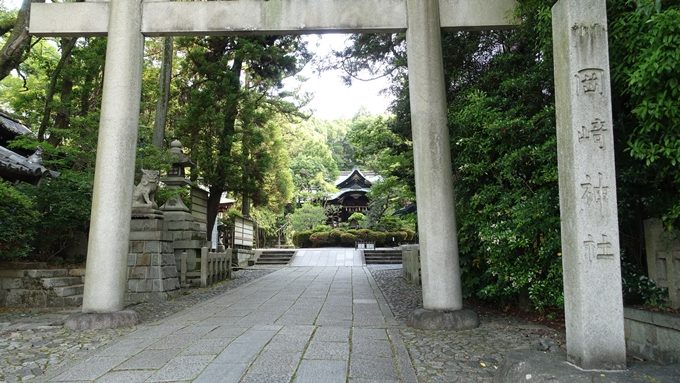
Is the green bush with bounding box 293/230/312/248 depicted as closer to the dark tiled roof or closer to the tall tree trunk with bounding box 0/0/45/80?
the dark tiled roof

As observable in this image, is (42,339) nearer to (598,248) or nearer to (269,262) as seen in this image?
(598,248)

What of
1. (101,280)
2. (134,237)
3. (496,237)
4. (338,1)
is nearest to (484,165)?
(496,237)

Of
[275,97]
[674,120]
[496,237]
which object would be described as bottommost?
[496,237]

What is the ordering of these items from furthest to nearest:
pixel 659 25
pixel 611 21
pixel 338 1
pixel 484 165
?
pixel 338 1 < pixel 484 165 < pixel 611 21 < pixel 659 25

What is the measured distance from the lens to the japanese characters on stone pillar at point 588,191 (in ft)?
10.7

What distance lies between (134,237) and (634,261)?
28.6ft

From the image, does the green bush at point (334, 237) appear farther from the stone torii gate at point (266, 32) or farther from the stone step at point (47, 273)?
the stone torii gate at point (266, 32)

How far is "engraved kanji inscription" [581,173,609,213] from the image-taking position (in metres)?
3.40

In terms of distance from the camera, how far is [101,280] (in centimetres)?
605

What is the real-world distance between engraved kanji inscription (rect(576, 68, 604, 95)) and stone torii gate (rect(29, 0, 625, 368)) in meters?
2.55

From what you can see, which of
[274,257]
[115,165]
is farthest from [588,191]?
[274,257]

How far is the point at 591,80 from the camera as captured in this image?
11.6 feet

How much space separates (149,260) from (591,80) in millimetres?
8530

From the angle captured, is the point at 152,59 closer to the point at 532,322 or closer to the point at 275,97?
the point at 275,97
